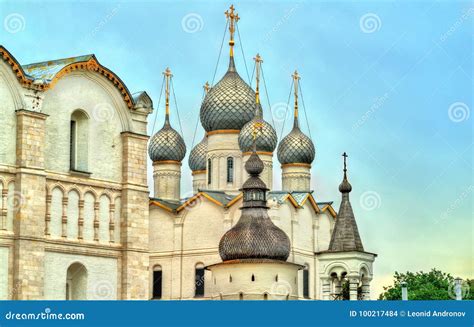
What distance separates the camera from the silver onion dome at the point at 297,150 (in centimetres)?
5278

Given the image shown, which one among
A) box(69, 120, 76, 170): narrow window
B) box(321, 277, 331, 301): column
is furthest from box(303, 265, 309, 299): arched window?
box(69, 120, 76, 170): narrow window

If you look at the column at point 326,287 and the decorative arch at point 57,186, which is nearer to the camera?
the decorative arch at point 57,186

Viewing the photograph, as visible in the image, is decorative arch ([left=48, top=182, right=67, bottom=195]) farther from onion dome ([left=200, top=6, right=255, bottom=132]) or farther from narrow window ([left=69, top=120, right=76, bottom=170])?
onion dome ([left=200, top=6, right=255, bottom=132])

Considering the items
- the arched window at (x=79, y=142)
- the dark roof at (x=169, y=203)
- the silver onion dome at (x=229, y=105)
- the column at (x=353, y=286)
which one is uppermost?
the silver onion dome at (x=229, y=105)

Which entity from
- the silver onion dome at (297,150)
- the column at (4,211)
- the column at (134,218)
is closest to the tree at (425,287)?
the silver onion dome at (297,150)

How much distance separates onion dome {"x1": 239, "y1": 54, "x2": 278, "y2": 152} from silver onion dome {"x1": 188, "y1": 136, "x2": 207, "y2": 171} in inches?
Answer: 222

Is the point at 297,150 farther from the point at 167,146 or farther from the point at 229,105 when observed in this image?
the point at 167,146

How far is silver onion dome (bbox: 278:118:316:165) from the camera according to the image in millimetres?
52781

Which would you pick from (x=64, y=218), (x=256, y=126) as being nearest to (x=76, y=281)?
(x=64, y=218)

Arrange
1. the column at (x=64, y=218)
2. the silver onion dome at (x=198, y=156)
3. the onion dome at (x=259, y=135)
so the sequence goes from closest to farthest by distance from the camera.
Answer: the column at (x=64, y=218), the onion dome at (x=259, y=135), the silver onion dome at (x=198, y=156)

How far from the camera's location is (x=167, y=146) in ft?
178

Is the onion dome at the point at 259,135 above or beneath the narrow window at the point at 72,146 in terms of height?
above

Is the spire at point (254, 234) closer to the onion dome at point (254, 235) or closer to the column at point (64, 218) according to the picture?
the onion dome at point (254, 235)

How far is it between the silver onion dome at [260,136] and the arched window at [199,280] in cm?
516
